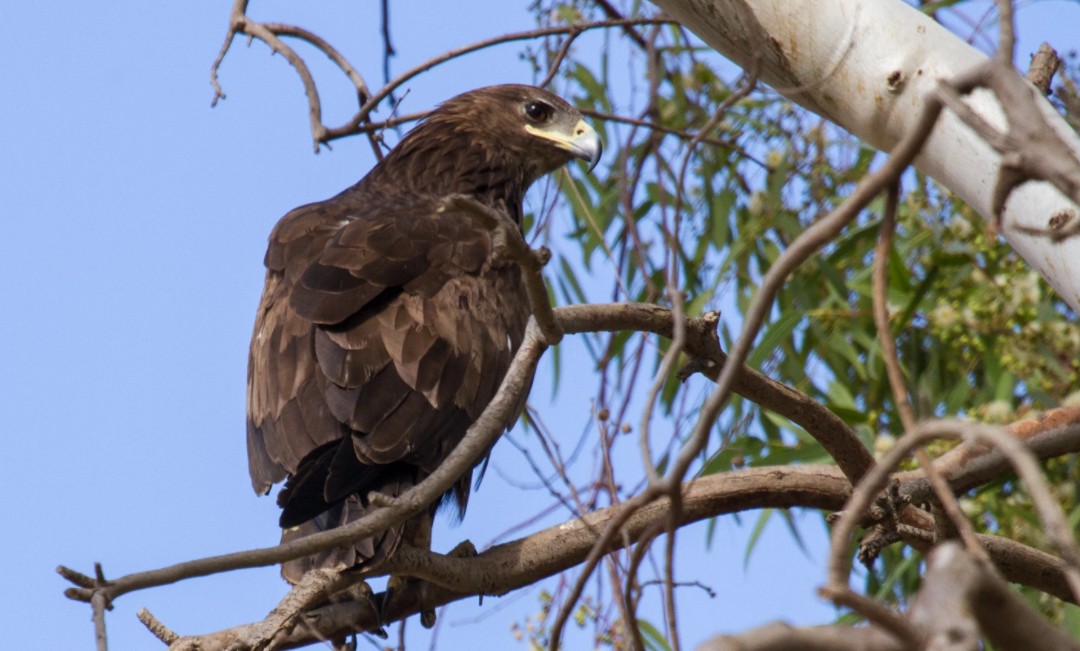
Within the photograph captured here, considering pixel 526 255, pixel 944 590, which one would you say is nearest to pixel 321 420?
pixel 526 255

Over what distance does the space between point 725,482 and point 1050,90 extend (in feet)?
3.61

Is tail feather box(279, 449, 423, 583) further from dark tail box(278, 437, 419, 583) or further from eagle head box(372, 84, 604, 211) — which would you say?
eagle head box(372, 84, 604, 211)

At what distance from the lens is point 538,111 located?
450 centimetres

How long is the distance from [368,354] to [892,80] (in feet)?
4.35

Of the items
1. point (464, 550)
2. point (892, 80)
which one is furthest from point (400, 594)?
point (892, 80)

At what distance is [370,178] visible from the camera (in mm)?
4422

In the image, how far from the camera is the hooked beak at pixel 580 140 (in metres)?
4.26

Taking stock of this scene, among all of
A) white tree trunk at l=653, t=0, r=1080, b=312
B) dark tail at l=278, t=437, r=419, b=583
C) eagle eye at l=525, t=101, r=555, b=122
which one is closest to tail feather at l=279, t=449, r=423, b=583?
dark tail at l=278, t=437, r=419, b=583

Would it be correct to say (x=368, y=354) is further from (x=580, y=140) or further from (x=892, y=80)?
(x=580, y=140)

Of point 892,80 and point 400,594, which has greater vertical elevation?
point 892,80

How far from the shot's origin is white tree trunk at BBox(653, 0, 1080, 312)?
230 centimetres

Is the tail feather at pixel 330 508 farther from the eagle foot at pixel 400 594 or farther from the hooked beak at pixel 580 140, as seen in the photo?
the hooked beak at pixel 580 140

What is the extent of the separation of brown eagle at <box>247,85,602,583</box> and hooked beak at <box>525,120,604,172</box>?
534mm

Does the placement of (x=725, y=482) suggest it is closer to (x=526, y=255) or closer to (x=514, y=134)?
(x=526, y=255)
